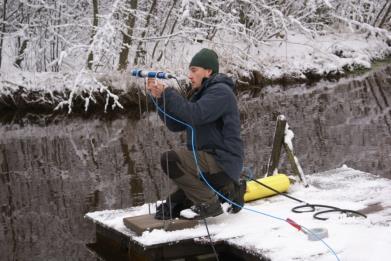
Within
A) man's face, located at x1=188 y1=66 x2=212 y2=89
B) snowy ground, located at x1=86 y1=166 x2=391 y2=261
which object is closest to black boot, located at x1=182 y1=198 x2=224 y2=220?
snowy ground, located at x1=86 y1=166 x2=391 y2=261

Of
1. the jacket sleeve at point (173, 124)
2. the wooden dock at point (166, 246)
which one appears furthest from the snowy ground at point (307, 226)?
the jacket sleeve at point (173, 124)

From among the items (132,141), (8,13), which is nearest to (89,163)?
(132,141)

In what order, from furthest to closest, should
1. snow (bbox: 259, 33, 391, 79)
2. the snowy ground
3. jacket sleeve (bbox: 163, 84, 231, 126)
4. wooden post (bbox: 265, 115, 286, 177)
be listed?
snow (bbox: 259, 33, 391, 79)
wooden post (bbox: 265, 115, 286, 177)
jacket sleeve (bbox: 163, 84, 231, 126)
the snowy ground

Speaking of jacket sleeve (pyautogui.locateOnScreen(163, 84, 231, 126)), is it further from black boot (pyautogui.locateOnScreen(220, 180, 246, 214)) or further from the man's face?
black boot (pyautogui.locateOnScreen(220, 180, 246, 214))

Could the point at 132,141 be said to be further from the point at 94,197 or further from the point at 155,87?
the point at 155,87

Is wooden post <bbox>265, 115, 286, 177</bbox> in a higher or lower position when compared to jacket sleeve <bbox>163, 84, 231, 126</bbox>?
lower

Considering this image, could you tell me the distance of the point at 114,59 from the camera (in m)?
15.3

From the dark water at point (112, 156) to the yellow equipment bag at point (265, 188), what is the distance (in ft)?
2.57

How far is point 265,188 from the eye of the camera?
19.5 feet

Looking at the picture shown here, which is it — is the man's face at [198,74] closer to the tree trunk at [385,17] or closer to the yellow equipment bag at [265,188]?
the yellow equipment bag at [265,188]

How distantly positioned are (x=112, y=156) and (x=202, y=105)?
5568 millimetres

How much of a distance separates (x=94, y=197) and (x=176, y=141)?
318cm

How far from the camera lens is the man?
187 inches

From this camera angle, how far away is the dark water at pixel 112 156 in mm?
6792
